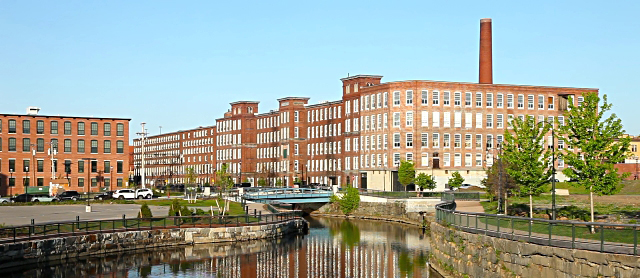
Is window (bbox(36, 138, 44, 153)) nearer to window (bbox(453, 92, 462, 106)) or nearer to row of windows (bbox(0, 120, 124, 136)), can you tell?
row of windows (bbox(0, 120, 124, 136))

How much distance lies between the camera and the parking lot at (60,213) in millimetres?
61219

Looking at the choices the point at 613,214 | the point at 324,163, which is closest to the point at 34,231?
the point at 613,214

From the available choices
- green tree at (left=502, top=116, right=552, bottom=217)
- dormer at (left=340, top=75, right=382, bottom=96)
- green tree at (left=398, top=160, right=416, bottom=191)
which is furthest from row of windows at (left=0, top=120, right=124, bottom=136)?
green tree at (left=502, top=116, right=552, bottom=217)

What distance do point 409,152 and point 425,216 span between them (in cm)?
2997

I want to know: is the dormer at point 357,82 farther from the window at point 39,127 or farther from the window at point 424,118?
the window at point 39,127

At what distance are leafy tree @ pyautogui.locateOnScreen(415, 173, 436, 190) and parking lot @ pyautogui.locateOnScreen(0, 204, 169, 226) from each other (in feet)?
121

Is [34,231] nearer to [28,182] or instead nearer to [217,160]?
[28,182]

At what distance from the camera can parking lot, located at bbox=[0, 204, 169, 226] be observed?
6122cm

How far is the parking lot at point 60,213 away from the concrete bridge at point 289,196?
48.4 feet

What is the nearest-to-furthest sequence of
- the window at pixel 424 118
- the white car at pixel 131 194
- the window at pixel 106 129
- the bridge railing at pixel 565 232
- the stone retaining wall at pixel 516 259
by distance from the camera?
the stone retaining wall at pixel 516 259 < the bridge railing at pixel 565 232 < the white car at pixel 131 194 < the window at pixel 424 118 < the window at pixel 106 129

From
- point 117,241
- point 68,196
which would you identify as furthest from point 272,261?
point 68,196

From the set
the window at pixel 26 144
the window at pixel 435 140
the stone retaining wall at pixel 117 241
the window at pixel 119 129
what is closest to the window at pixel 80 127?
the window at pixel 119 129

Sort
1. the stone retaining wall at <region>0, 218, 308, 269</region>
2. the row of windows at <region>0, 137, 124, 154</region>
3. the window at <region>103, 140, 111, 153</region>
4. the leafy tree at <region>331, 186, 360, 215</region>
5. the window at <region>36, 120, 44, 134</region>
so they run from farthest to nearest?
the window at <region>103, 140, 111, 153</region> → the window at <region>36, 120, 44, 134</region> → the row of windows at <region>0, 137, 124, 154</region> → the leafy tree at <region>331, 186, 360, 215</region> → the stone retaining wall at <region>0, 218, 308, 269</region>

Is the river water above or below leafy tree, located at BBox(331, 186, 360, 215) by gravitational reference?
below
